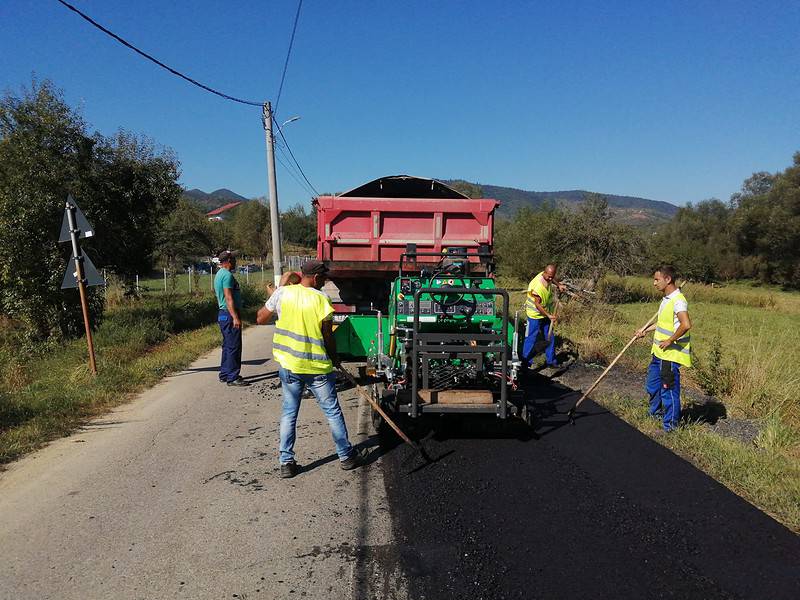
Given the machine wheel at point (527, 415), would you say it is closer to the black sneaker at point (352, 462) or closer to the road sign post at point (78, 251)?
the black sneaker at point (352, 462)

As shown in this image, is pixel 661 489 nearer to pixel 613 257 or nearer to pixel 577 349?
pixel 577 349

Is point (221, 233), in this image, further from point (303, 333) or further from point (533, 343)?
point (303, 333)

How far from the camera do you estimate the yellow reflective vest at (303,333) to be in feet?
14.5

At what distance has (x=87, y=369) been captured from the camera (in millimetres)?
7684

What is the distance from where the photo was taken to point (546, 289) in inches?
332

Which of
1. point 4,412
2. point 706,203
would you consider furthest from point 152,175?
point 706,203

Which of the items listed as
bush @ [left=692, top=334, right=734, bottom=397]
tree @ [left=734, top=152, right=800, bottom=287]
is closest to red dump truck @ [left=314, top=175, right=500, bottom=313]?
bush @ [left=692, top=334, right=734, bottom=397]

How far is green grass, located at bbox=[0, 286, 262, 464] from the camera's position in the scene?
5.61 meters

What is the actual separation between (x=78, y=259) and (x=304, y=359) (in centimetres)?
477

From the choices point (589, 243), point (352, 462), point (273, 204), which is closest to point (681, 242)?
point (589, 243)

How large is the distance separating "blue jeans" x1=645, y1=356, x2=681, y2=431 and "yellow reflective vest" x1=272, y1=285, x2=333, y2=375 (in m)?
3.36

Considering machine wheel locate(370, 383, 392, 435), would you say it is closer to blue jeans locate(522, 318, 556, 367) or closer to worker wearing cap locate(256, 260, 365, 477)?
worker wearing cap locate(256, 260, 365, 477)

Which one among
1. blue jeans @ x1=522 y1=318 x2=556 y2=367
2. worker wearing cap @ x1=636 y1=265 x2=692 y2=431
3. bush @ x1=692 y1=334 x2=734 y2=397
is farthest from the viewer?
blue jeans @ x1=522 y1=318 x2=556 y2=367

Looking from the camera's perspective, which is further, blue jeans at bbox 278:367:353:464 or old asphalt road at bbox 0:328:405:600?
blue jeans at bbox 278:367:353:464
